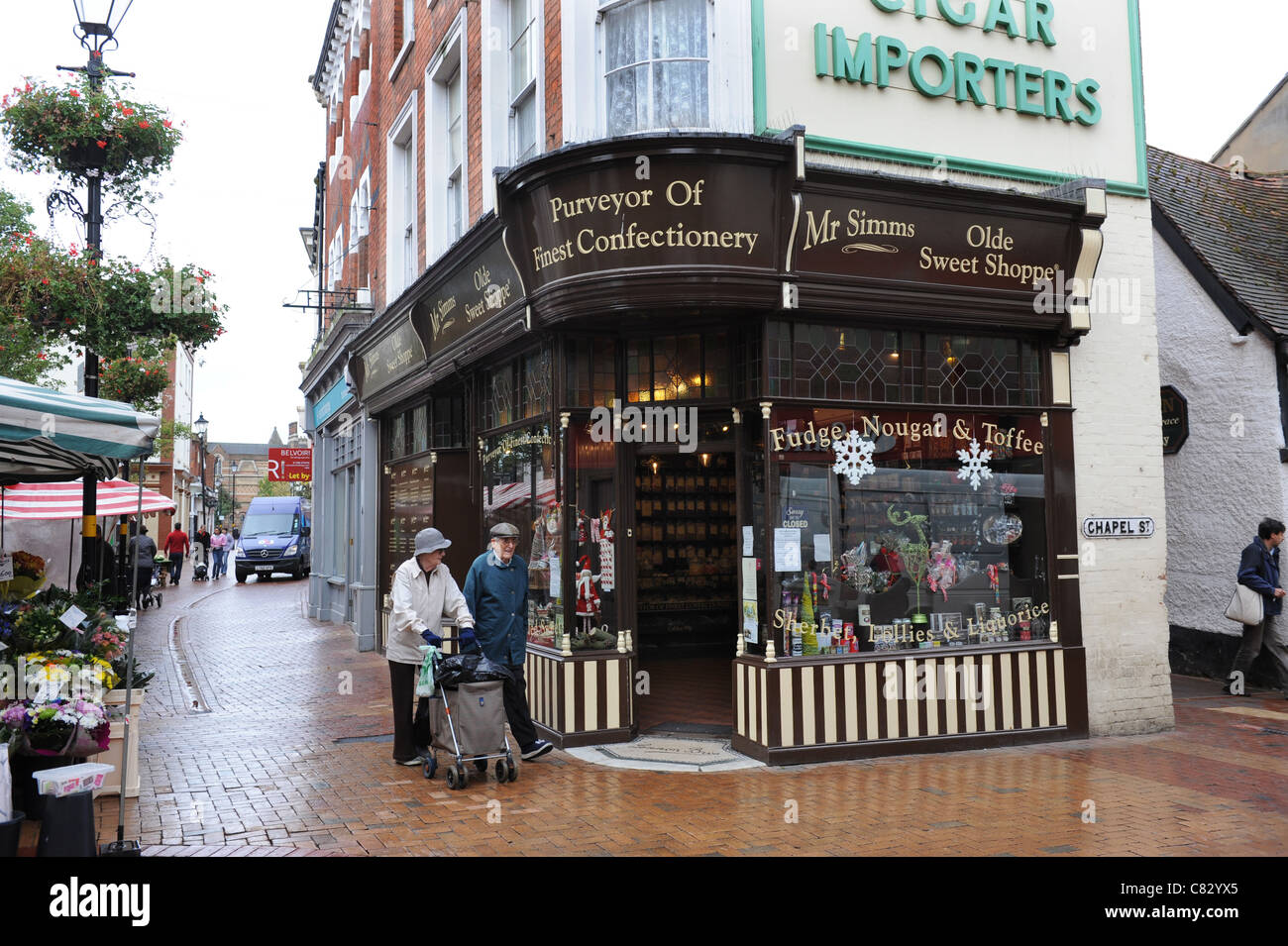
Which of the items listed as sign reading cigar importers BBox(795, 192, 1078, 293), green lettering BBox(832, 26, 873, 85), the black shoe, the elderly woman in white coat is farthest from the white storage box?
green lettering BBox(832, 26, 873, 85)

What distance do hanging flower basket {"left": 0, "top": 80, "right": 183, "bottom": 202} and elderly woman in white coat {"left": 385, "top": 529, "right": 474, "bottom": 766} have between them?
18.9 feet

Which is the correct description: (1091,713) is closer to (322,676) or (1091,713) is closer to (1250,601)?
(1250,601)

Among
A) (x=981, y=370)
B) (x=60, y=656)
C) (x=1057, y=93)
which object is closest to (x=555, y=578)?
(x=60, y=656)

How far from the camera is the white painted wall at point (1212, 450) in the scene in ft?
34.0

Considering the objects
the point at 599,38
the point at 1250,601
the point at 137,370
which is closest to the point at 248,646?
the point at 137,370

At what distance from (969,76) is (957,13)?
541 mm

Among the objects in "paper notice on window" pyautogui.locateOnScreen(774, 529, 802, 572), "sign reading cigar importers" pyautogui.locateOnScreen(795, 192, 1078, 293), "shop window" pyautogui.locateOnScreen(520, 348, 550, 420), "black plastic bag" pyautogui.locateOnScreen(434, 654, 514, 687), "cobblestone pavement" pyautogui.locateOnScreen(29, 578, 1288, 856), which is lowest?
"cobblestone pavement" pyautogui.locateOnScreen(29, 578, 1288, 856)

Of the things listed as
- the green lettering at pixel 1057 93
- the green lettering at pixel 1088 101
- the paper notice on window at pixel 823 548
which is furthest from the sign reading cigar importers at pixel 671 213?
the green lettering at pixel 1088 101

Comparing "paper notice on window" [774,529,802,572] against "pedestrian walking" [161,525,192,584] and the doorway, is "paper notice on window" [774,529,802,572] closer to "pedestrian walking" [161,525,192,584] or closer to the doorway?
the doorway

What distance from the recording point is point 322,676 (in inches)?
463

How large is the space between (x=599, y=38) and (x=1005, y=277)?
3.93m

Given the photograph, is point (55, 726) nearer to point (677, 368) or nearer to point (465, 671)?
point (465, 671)

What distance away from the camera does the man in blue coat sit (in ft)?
23.9

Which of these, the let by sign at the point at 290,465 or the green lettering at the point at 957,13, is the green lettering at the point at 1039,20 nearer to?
the green lettering at the point at 957,13
